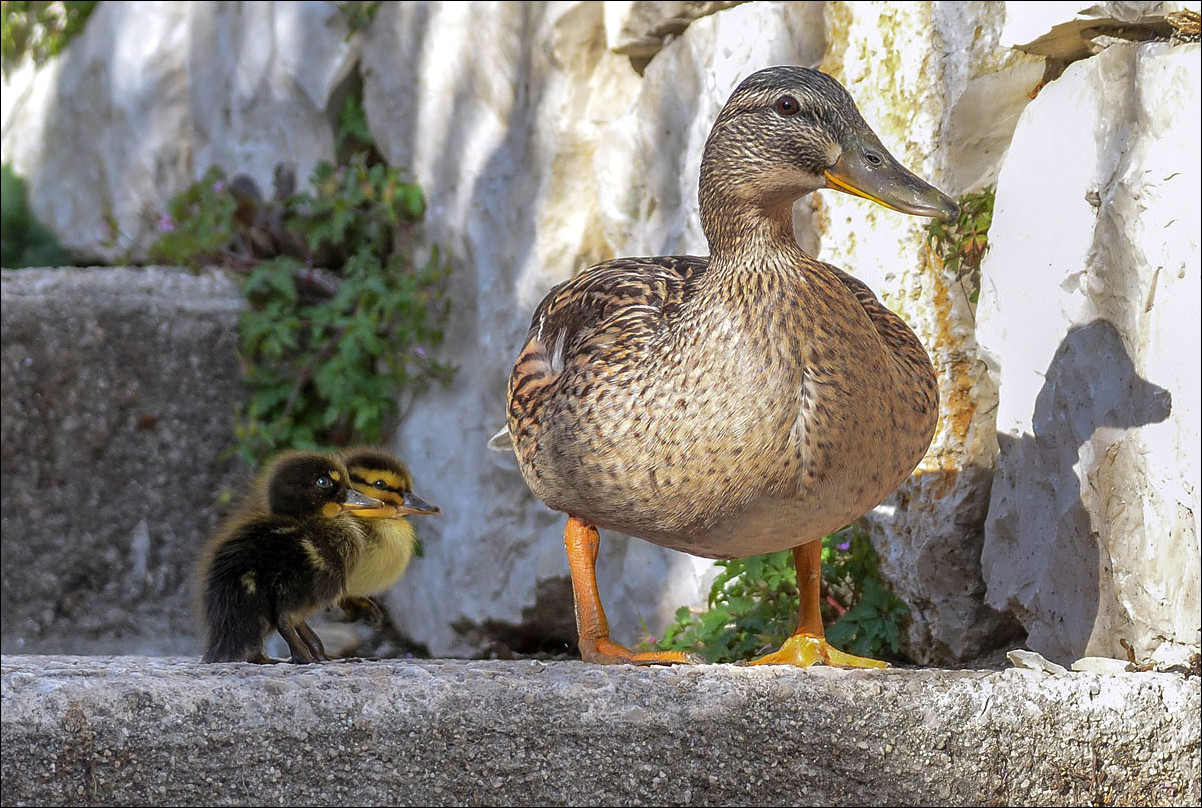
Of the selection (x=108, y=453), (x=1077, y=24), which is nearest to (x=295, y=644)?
(x=1077, y=24)

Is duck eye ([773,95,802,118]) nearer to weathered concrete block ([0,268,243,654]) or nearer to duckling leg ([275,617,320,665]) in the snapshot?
duckling leg ([275,617,320,665])

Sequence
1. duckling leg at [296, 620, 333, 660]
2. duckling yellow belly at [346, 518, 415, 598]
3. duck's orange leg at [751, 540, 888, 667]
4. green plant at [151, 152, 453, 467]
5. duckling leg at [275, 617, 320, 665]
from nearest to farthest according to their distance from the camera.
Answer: duck's orange leg at [751, 540, 888, 667] → duckling leg at [275, 617, 320, 665] → duckling leg at [296, 620, 333, 660] → duckling yellow belly at [346, 518, 415, 598] → green plant at [151, 152, 453, 467]

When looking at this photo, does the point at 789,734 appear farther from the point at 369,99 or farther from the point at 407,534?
the point at 369,99

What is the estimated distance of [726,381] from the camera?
306 centimetres

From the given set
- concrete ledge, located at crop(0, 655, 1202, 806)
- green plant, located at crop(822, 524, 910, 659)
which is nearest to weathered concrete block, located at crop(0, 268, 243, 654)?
green plant, located at crop(822, 524, 910, 659)

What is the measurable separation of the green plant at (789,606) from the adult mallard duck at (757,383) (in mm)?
953

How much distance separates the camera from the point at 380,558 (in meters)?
4.09

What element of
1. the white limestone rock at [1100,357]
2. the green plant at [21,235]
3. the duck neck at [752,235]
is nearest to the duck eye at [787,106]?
the duck neck at [752,235]

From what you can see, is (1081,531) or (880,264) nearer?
(1081,531)

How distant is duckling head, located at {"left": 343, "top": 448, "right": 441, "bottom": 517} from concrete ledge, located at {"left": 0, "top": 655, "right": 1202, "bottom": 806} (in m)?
1.10

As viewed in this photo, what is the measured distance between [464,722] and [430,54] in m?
4.61

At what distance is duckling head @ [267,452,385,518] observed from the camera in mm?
3883

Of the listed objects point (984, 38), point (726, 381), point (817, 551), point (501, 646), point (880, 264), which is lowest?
point (501, 646)

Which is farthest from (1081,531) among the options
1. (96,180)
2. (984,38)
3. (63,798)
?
(96,180)
